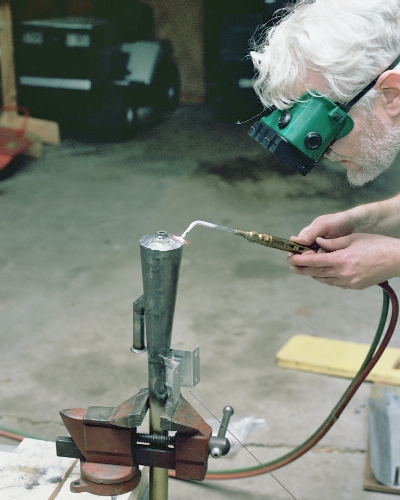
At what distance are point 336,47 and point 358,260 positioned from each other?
437 millimetres

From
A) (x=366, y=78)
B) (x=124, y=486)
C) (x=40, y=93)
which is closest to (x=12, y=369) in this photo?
(x=124, y=486)

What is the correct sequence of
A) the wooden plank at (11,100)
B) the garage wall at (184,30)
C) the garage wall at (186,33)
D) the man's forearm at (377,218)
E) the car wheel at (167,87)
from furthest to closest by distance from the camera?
the garage wall at (186,33) < the garage wall at (184,30) < the car wheel at (167,87) < the wooden plank at (11,100) < the man's forearm at (377,218)

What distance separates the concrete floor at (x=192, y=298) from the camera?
216 cm

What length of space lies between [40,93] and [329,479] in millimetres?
4266

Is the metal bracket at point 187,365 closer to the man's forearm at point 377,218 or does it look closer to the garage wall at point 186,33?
the man's forearm at point 377,218

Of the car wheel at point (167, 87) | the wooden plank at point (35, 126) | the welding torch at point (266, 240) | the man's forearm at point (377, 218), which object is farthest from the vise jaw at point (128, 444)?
the car wheel at point (167, 87)

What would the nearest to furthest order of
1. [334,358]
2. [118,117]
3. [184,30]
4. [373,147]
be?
[373,147] < [334,358] < [118,117] < [184,30]

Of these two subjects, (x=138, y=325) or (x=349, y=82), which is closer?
(x=138, y=325)

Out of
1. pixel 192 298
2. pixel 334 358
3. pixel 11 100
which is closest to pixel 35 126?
pixel 11 100

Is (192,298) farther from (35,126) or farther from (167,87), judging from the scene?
(167,87)

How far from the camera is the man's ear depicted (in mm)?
1242

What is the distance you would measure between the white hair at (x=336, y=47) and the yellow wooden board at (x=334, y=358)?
134 centimetres

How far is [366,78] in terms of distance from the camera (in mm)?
1271

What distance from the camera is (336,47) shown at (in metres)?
1.25
